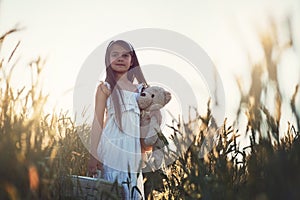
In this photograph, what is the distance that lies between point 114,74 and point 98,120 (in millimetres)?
464

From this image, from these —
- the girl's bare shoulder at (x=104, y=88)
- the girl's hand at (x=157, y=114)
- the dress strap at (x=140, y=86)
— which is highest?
the dress strap at (x=140, y=86)

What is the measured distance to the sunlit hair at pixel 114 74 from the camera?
3.88 meters

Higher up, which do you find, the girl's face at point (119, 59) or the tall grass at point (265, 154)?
the girl's face at point (119, 59)

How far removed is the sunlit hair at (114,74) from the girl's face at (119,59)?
29 millimetres

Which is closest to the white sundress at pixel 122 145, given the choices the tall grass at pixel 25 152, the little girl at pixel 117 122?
the little girl at pixel 117 122

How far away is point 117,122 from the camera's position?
3855mm

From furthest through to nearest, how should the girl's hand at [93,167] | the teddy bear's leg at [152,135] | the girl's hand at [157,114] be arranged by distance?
the girl's hand at [157,114]
the teddy bear's leg at [152,135]
the girl's hand at [93,167]

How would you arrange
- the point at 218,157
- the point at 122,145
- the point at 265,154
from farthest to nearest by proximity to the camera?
1. the point at 122,145
2. the point at 218,157
3. the point at 265,154

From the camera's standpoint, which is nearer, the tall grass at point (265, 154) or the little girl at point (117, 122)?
the tall grass at point (265, 154)

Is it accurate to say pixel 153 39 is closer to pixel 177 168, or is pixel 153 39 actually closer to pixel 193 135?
pixel 177 168

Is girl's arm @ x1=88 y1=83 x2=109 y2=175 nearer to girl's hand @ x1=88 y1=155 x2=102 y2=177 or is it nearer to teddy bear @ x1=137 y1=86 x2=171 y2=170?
girl's hand @ x1=88 y1=155 x2=102 y2=177

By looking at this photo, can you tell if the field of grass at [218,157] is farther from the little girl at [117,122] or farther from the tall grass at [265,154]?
the little girl at [117,122]

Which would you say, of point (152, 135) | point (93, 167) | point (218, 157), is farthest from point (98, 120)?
point (218, 157)

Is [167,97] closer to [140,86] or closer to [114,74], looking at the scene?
[140,86]
